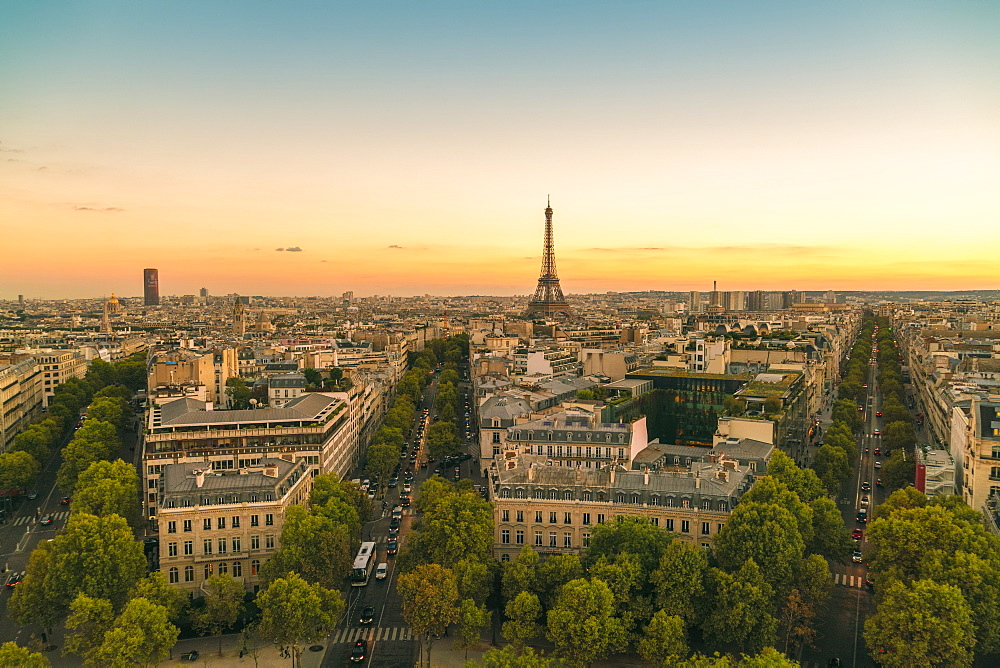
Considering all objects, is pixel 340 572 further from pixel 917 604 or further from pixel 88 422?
pixel 88 422

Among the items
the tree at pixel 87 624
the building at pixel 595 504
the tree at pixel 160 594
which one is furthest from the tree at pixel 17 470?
the building at pixel 595 504

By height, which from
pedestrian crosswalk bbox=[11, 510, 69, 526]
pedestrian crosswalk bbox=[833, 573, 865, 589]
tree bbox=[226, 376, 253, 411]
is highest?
tree bbox=[226, 376, 253, 411]

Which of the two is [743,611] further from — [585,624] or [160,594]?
[160,594]

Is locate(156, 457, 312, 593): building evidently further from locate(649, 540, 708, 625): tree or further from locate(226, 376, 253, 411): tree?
locate(226, 376, 253, 411): tree

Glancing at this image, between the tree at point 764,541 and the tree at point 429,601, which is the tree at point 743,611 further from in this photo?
the tree at point 429,601

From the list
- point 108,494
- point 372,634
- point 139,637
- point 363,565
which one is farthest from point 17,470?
point 372,634

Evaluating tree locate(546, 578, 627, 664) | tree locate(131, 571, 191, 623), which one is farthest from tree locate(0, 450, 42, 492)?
tree locate(546, 578, 627, 664)

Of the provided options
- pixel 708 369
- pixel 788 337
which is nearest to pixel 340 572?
pixel 708 369
